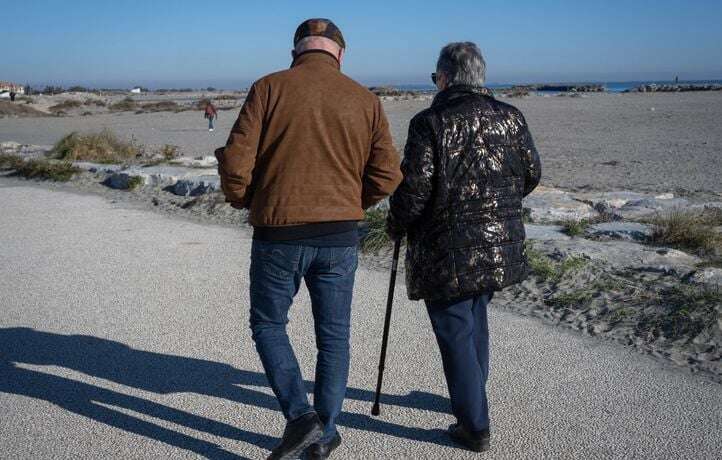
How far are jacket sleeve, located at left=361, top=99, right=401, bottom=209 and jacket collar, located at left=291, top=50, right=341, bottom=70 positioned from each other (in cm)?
30

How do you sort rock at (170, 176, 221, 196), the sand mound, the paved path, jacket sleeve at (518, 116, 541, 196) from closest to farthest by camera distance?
jacket sleeve at (518, 116, 541, 196)
the paved path
rock at (170, 176, 221, 196)
the sand mound

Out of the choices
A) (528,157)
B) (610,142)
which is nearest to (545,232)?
(528,157)

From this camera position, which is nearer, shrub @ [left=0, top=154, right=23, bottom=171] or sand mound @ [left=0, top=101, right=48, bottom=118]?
shrub @ [left=0, top=154, right=23, bottom=171]

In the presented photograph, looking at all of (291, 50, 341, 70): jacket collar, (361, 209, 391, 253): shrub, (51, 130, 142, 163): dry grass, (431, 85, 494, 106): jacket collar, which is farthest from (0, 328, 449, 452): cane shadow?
(51, 130, 142, 163): dry grass

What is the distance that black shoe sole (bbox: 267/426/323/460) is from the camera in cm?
321

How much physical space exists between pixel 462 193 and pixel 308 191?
75 cm

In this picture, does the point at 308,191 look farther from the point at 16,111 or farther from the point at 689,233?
the point at 16,111

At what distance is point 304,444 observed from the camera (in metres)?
3.21

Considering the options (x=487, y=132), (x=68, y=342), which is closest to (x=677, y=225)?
(x=487, y=132)

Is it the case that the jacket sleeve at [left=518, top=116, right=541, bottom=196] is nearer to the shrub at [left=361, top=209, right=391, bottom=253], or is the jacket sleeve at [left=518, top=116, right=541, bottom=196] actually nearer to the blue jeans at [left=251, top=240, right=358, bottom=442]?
the blue jeans at [left=251, top=240, right=358, bottom=442]

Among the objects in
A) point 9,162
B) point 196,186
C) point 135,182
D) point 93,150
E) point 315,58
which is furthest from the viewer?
point 93,150

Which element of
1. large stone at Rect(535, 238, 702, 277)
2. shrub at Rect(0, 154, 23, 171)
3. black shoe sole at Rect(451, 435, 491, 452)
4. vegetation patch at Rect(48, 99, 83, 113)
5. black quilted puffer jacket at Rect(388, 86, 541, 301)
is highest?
black quilted puffer jacket at Rect(388, 86, 541, 301)

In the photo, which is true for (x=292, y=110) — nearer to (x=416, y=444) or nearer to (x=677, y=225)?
(x=416, y=444)

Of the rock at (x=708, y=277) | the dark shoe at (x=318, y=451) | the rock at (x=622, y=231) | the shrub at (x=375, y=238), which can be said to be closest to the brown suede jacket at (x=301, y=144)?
the dark shoe at (x=318, y=451)
